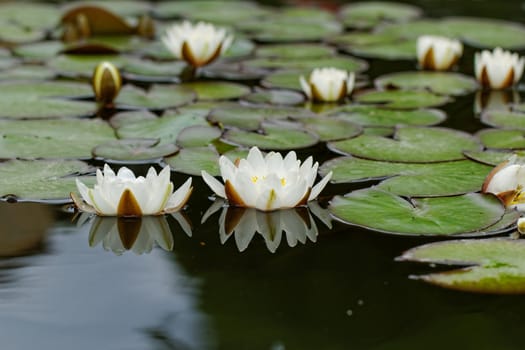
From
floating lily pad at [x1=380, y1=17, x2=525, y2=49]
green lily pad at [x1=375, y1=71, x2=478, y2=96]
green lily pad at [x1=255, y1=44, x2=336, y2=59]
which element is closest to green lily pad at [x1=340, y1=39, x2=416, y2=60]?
green lily pad at [x1=255, y1=44, x2=336, y2=59]

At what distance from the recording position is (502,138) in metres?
2.91

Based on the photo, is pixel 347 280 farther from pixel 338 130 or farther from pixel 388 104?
pixel 388 104

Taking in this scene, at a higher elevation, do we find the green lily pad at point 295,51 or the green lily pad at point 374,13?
the green lily pad at point 295,51

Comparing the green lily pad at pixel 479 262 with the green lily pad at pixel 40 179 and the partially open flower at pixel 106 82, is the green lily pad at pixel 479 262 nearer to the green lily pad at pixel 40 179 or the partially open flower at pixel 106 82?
the green lily pad at pixel 40 179

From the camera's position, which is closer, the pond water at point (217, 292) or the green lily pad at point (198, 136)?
the pond water at point (217, 292)

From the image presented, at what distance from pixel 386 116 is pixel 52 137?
4.20 feet

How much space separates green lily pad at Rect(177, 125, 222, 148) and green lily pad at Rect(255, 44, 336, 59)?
1400mm

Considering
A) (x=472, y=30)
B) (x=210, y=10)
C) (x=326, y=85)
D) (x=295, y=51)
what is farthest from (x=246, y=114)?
(x=210, y=10)

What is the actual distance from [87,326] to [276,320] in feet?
1.27

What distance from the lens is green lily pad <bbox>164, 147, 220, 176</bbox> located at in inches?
101

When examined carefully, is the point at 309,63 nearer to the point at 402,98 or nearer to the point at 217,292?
the point at 402,98

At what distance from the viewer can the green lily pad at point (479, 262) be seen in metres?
1.85

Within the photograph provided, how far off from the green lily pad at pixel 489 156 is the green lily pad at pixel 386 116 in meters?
0.42

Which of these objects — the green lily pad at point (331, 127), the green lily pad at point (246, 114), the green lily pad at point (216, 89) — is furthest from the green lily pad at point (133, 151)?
the green lily pad at point (216, 89)
